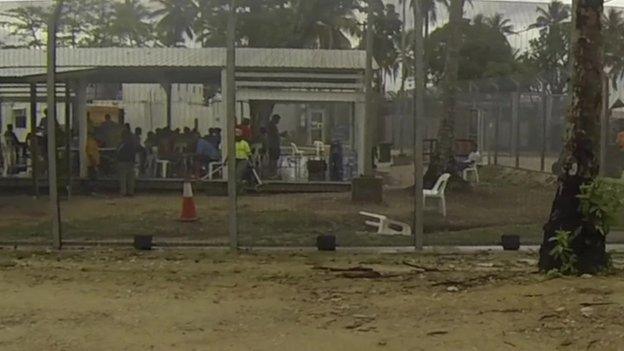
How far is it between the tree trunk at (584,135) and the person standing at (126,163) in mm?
8176

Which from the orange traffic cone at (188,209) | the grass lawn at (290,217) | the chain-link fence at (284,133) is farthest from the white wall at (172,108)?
A: the orange traffic cone at (188,209)

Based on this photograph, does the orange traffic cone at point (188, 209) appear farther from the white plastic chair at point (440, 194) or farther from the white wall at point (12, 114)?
the white wall at point (12, 114)

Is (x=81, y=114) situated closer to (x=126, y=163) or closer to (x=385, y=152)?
(x=126, y=163)

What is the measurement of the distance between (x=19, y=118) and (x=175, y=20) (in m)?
9.25

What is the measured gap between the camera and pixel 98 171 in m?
14.8

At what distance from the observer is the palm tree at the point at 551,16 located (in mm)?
12635

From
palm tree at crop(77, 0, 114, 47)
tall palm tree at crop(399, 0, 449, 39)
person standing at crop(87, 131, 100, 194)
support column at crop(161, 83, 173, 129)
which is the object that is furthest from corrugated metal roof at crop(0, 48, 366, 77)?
tall palm tree at crop(399, 0, 449, 39)

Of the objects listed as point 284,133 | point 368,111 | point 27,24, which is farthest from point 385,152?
point 27,24

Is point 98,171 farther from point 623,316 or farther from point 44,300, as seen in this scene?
point 623,316

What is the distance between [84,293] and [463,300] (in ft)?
9.87

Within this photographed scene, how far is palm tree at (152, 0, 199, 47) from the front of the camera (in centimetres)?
1295

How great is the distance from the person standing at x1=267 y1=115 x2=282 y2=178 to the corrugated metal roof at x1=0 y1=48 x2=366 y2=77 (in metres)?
1.08

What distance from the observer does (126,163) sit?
48.9ft

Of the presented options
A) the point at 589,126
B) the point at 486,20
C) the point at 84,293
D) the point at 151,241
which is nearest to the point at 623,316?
the point at 589,126
